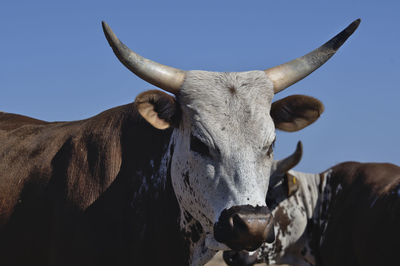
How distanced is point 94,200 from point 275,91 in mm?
1539

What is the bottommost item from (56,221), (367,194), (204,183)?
(367,194)

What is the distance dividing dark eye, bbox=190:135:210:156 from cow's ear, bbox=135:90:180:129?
27 centimetres

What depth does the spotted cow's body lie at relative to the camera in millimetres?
6270

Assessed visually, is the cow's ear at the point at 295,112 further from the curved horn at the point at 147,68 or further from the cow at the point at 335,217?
the cow at the point at 335,217

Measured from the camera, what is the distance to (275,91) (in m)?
4.06

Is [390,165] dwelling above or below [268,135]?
below

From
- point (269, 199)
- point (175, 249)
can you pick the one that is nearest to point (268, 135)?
point (175, 249)

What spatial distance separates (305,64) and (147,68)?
3.91 feet

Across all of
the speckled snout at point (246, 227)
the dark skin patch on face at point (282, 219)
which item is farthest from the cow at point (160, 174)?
the dark skin patch on face at point (282, 219)

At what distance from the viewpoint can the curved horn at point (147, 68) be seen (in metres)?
3.70

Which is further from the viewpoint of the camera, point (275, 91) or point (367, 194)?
point (367, 194)

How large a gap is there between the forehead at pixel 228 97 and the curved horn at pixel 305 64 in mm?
127

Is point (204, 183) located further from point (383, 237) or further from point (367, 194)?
point (367, 194)

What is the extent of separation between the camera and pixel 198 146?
3.67 metres
